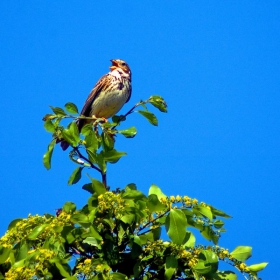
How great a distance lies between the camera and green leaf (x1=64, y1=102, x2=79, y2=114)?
4047 mm

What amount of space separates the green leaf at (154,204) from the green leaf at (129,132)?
74 centimetres

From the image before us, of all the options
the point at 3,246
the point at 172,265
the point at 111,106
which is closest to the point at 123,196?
the point at 172,265

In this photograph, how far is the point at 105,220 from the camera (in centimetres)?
332

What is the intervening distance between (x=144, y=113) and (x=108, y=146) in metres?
0.56

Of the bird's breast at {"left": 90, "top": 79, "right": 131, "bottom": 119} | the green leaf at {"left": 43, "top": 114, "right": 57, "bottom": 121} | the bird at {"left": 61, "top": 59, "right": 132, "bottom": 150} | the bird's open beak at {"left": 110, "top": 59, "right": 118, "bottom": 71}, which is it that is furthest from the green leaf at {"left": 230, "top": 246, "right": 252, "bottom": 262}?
the bird's open beak at {"left": 110, "top": 59, "right": 118, "bottom": 71}

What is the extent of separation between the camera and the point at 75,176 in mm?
3695

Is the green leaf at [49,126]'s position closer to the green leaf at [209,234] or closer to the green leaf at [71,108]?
the green leaf at [71,108]

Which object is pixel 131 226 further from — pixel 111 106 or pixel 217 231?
pixel 111 106

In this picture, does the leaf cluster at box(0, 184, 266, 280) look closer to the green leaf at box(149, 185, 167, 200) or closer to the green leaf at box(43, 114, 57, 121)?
the green leaf at box(149, 185, 167, 200)

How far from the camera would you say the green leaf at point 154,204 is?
328 centimetres

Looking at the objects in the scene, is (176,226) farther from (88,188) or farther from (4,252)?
(4,252)

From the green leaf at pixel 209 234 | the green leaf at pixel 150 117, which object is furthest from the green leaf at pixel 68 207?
the green leaf at pixel 150 117

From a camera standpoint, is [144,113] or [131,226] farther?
[144,113]

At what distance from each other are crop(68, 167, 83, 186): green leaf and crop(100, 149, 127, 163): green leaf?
0.18 metres
